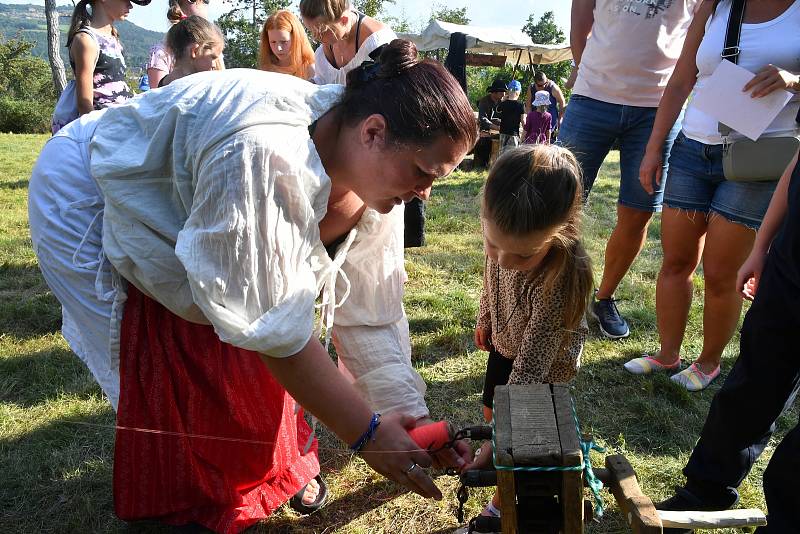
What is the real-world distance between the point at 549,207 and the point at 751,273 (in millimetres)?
568

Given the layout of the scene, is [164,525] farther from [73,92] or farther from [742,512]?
[73,92]

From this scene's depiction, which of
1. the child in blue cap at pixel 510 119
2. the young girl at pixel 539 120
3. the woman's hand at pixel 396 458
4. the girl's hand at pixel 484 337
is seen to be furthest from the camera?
the child in blue cap at pixel 510 119

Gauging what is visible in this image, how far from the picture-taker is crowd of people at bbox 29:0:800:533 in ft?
3.98

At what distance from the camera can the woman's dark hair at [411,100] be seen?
4.12ft

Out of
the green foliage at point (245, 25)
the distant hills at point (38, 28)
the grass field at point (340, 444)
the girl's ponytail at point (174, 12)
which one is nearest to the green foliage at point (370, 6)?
the green foliage at point (245, 25)

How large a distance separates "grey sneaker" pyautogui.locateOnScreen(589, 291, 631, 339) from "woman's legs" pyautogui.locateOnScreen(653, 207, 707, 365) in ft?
1.06

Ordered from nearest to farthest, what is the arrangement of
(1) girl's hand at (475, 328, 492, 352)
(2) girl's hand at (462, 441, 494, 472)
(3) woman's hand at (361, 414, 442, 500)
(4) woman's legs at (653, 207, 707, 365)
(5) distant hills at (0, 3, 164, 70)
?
(3) woman's hand at (361, 414, 442, 500)
(2) girl's hand at (462, 441, 494, 472)
(1) girl's hand at (475, 328, 492, 352)
(4) woman's legs at (653, 207, 707, 365)
(5) distant hills at (0, 3, 164, 70)

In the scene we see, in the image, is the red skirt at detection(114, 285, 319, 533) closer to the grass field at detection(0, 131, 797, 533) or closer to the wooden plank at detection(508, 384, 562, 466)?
the grass field at detection(0, 131, 797, 533)

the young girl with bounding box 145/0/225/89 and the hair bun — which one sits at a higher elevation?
the hair bun

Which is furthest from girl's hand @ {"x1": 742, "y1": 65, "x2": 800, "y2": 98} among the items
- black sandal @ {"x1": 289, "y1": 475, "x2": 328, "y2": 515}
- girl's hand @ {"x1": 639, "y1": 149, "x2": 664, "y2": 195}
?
black sandal @ {"x1": 289, "y1": 475, "x2": 328, "y2": 515}

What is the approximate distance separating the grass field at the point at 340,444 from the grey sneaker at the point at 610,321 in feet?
0.19

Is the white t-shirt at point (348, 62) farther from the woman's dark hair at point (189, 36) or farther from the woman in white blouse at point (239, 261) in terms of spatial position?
the woman in white blouse at point (239, 261)

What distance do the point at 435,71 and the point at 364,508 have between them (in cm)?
133

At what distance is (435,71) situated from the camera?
1309mm
